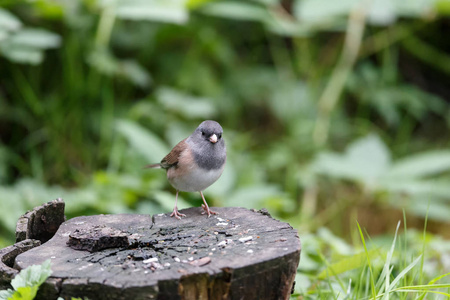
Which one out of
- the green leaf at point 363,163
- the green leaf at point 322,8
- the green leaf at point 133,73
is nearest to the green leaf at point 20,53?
the green leaf at point 133,73

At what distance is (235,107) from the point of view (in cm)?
491

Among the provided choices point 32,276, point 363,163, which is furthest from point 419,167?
point 32,276

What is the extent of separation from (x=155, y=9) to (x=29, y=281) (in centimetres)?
250

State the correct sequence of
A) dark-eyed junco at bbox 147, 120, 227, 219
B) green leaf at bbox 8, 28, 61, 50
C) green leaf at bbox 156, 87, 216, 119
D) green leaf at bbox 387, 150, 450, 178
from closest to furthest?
dark-eyed junco at bbox 147, 120, 227, 219
green leaf at bbox 387, 150, 450, 178
green leaf at bbox 8, 28, 61, 50
green leaf at bbox 156, 87, 216, 119

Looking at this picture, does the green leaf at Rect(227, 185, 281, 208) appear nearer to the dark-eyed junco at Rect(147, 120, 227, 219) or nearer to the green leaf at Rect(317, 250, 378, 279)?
the dark-eyed junco at Rect(147, 120, 227, 219)

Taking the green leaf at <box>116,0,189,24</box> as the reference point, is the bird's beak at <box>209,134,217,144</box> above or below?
below

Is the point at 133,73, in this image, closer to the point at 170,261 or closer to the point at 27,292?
the point at 170,261

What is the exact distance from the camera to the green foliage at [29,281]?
1.41 metres

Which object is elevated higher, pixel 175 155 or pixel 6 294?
pixel 175 155

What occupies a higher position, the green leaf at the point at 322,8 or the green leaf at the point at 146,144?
the green leaf at the point at 322,8

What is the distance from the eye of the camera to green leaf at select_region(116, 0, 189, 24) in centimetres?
347

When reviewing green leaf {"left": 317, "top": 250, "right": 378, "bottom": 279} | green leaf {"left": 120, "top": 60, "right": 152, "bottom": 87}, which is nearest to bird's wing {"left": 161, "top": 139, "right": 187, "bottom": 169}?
green leaf {"left": 317, "top": 250, "right": 378, "bottom": 279}

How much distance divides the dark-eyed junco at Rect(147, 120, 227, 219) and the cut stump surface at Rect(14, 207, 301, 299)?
0.37 m

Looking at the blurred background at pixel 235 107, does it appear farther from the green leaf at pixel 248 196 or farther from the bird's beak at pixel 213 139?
the bird's beak at pixel 213 139
